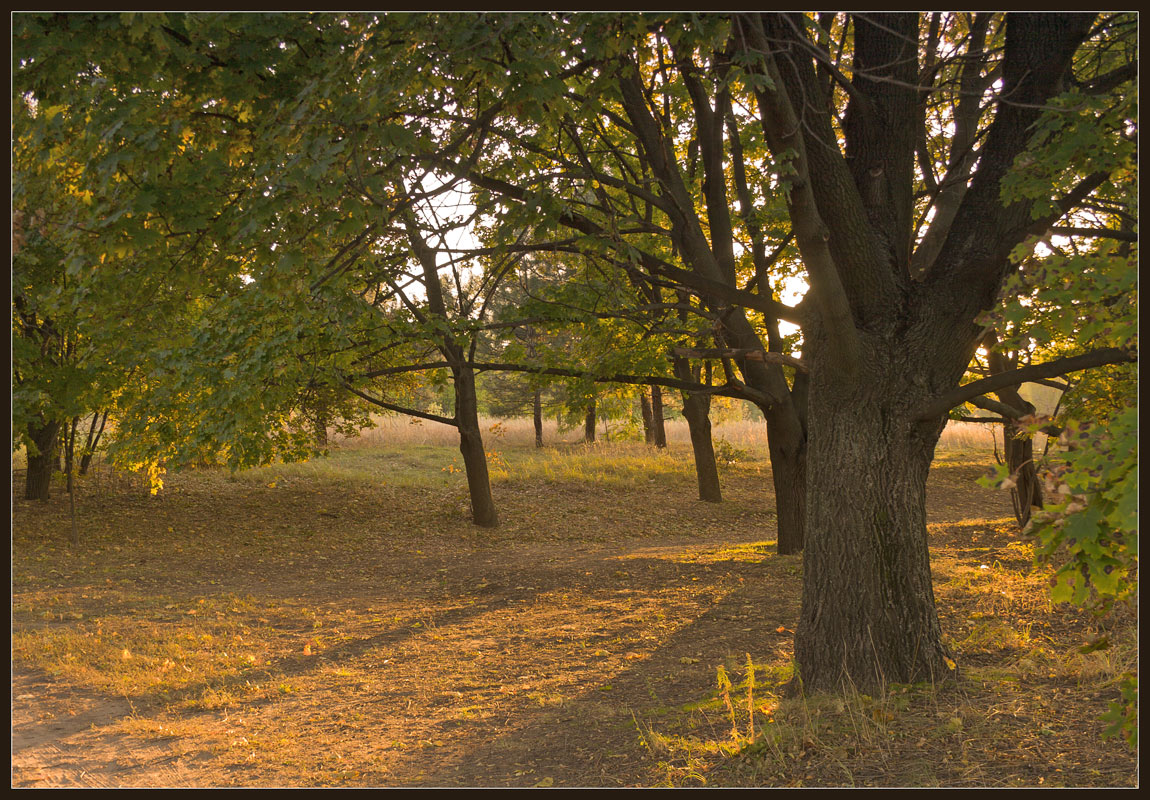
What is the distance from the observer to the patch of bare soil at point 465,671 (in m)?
4.51

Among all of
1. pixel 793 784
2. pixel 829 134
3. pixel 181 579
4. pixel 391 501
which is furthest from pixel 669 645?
pixel 391 501

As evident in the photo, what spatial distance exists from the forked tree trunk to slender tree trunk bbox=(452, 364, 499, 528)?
11.0 metres

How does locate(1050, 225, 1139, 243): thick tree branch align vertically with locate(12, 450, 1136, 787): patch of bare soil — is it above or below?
above

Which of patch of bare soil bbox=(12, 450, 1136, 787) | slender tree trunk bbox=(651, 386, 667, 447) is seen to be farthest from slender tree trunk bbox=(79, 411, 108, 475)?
slender tree trunk bbox=(651, 386, 667, 447)

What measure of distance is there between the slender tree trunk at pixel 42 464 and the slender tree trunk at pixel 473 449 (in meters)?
8.04

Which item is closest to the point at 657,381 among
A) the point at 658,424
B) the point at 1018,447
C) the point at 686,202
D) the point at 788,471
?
the point at 788,471

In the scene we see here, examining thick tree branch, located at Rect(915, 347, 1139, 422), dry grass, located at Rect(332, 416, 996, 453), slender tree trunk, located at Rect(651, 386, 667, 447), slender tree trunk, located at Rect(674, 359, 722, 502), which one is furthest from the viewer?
dry grass, located at Rect(332, 416, 996, 453)

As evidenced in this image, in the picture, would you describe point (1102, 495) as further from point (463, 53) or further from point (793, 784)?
point (463, 53)

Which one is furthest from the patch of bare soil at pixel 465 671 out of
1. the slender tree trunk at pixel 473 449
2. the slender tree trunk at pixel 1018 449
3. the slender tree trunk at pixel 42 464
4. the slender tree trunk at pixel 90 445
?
the slender tree trunk at pixel 90 445

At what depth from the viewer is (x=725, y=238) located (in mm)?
Result: 9945

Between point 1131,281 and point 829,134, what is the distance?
2668 mm

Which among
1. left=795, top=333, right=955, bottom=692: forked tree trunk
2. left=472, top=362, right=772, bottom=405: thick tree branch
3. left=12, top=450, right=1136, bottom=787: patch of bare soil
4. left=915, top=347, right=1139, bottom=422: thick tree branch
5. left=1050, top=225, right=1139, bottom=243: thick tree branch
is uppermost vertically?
left=1050, top=225, right=1139, bottom=243: thick tree branch

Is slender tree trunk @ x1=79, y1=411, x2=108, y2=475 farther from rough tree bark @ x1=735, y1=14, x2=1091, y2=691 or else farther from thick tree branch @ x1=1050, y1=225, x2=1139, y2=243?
thick tree branch @ x1=1050, y1=225, x2=1139, y2=243

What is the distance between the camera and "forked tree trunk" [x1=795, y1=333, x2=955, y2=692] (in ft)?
18.1
